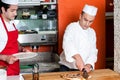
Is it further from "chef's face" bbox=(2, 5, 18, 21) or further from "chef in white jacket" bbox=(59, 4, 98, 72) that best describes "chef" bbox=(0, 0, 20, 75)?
"chef in white jacket" bbox=(59, 4, 98, 72)

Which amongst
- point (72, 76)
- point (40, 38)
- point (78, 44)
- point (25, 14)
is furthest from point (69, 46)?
point (25, 14)

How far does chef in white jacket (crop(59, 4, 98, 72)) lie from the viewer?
8.23 ft

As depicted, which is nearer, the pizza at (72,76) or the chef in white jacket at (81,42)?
the pizza at (72,76)

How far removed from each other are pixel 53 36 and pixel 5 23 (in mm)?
1130

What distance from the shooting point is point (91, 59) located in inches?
105

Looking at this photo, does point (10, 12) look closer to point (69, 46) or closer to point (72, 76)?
point (69, 46)

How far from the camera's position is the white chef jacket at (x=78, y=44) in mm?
2518

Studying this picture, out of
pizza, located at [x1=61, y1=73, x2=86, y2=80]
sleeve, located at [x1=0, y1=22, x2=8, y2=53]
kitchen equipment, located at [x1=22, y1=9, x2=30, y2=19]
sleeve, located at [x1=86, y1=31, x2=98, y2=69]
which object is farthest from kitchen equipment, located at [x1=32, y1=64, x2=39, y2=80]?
kitchen equipment, located at [x1=22, y1=9, x2=30, y2=19]

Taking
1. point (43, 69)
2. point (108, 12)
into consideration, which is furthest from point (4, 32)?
point (108, 12)

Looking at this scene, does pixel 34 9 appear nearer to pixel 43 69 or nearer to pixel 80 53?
pixel 43 69

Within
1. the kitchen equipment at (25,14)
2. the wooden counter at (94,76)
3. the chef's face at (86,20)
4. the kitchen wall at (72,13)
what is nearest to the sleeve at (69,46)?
the chef's face at (86,20)

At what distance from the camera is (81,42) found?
266 centimetres

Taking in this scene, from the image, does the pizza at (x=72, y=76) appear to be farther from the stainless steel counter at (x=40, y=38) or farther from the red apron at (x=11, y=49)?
the stainless steel counter at (x=40, y=38)

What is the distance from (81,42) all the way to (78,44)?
4 centimetres
